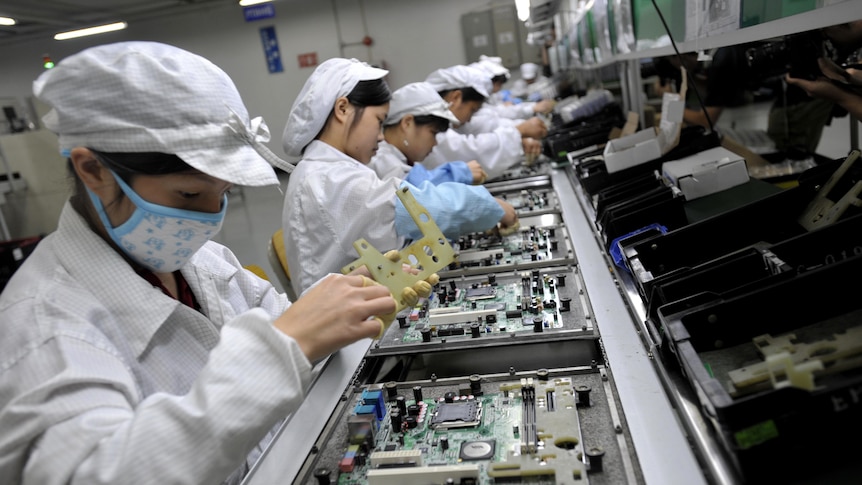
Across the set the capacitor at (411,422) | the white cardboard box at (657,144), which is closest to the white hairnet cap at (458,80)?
the white cardboard box at (657,144)

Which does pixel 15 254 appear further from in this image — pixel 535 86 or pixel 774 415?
pixel 535 86

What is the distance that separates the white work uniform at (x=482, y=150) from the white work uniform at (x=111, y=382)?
270cm

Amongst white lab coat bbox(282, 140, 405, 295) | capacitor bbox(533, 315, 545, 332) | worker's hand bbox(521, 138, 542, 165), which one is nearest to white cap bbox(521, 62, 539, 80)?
worker's hand bbox(521, 138, 542, 165)

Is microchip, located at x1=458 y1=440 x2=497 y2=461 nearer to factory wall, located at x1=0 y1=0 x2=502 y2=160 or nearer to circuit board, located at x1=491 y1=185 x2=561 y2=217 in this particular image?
circuit board, located at x1=491 y1=185 x2=561 y2=217

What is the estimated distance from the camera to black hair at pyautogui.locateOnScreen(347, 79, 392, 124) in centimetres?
209

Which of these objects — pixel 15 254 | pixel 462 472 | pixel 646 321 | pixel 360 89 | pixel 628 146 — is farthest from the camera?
pixel 15 254

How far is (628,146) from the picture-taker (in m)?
2.38

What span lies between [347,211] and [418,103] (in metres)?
1.02

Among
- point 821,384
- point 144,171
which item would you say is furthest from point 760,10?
point 144,171

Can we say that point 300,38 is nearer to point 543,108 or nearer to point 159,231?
point 543,108

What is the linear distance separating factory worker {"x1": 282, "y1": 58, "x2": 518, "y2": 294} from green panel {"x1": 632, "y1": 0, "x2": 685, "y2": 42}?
0.93 meters

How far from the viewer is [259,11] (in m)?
10.2

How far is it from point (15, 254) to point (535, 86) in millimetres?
7849

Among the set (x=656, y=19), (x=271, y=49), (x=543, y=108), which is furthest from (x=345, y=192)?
(x=271, y=49)
